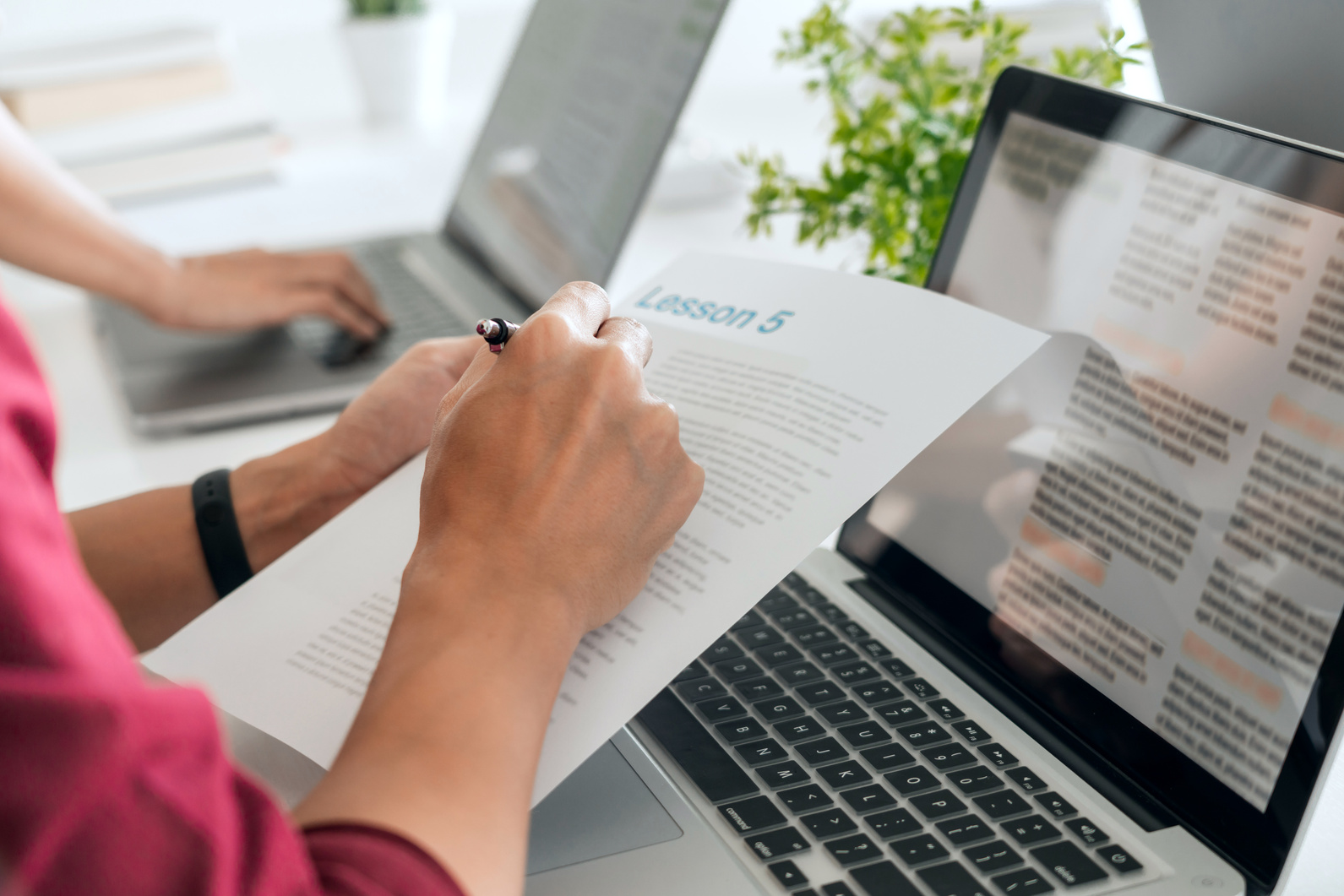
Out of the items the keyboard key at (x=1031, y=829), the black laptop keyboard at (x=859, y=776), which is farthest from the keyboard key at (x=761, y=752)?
the keyboard key at (x=1031, y=829)

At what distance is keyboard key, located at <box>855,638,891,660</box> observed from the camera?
22.1 inches

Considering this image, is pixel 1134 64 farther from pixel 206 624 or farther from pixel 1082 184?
pixel 206 624

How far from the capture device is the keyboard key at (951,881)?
1.35 feet

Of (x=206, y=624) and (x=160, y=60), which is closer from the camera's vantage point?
(x=206, y=624)

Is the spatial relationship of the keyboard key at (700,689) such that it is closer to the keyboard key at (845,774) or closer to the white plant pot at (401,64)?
the keyboard key at (845,774)

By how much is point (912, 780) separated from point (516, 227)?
Result: 2.70ft

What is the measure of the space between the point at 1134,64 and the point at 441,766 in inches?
23.7

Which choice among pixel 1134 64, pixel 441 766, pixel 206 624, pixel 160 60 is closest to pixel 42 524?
pixel 441 766

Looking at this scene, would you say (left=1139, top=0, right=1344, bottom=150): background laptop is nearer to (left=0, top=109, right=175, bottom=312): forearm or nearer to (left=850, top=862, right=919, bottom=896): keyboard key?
(left=850, top=862, right=919, bottom=896): keyboard key

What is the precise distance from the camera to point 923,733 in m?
0.50

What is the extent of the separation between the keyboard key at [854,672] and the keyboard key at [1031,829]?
0.11m

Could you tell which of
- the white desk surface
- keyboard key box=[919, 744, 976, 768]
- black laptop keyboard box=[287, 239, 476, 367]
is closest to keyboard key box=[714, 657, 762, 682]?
keyboard key box=[919, 744, 976, 768]

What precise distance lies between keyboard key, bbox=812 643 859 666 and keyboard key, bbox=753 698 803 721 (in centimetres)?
4

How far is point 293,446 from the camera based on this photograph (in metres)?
0.71
